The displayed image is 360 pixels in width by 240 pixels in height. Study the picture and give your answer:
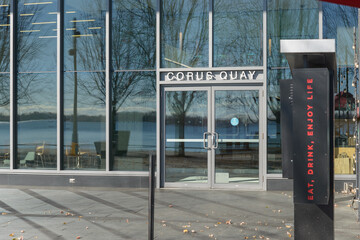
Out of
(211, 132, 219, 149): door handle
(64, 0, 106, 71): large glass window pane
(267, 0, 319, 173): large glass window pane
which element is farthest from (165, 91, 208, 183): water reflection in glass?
(64, 0, 106, 71): large glass window pane

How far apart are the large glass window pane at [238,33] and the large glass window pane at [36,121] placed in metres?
4.20

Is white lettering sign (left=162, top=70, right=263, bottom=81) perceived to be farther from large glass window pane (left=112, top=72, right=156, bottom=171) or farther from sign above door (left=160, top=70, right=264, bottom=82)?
large glass window pane (left=112, top=72, right=156, bottom=171)

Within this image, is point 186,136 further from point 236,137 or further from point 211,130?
point 236,137

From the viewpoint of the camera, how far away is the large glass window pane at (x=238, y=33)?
456 inches

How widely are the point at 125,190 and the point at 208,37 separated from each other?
160 inches

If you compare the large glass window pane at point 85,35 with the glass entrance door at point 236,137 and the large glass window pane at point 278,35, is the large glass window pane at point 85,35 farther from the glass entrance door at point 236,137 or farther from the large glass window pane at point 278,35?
the large glass window pane at point 278,35

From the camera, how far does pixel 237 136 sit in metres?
11.6

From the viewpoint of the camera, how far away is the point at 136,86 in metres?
12.0

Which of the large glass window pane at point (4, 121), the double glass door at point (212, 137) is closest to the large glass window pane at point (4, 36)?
the large glass window pane at point (4, 121)

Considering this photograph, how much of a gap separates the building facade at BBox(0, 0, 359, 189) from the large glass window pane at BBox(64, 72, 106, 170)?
A: 25 millimetres

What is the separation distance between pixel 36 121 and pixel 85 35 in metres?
2.46

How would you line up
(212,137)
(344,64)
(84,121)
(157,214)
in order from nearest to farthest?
1. (157,214)
2. (344,64)
3. (212,137)
4. (84,121)

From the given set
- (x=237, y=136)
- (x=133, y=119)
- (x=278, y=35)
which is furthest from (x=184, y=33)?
(x=237, y=136)

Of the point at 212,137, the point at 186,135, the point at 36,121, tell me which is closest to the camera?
the point at 212,137
